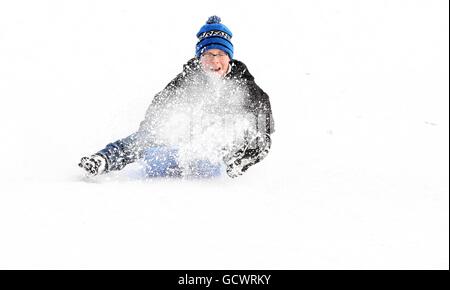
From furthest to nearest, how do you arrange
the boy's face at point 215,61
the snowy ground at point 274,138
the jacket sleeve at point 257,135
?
the boy's face at point 215,61 < the jacket sleeve at point 257,135 < the snowy ground at point 274,138

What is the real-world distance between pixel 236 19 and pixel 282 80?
4.55 feet

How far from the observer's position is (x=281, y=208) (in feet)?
Result: 6.68

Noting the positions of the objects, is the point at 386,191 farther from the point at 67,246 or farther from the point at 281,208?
the point at 67,246

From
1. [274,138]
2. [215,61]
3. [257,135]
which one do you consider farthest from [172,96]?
[274,138]

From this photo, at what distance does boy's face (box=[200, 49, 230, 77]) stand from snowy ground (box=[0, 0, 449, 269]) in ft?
2.08

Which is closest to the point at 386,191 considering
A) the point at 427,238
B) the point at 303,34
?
the point at 427,238

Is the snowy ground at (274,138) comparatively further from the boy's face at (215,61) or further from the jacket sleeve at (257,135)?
the boy's face at (215,61)

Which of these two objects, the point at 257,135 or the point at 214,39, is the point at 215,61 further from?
the point at 257,135

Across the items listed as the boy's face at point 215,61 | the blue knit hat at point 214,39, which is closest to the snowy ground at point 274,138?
the boy's face at point 215,61

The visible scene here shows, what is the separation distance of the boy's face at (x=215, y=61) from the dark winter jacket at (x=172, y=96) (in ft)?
0.21

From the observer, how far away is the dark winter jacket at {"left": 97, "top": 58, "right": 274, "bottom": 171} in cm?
242

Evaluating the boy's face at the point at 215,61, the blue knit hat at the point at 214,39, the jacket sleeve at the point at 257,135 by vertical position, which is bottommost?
the jacket sleeve at the point at 257,135

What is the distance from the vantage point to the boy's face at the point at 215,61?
Result: 2619 mm
